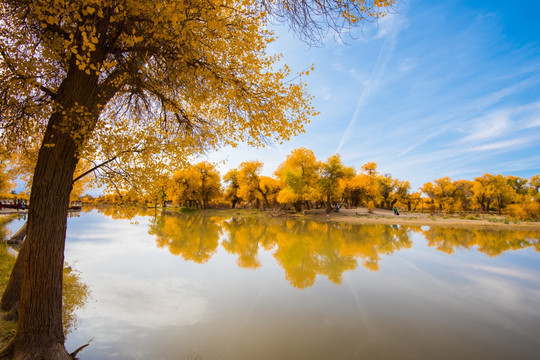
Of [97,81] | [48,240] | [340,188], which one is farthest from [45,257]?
[340,188]

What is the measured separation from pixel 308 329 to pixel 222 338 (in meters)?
1.83

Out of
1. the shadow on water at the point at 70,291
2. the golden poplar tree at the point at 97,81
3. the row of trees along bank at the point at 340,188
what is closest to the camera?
the golden poplar tree at the point at 97,81

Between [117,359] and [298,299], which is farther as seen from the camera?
[298,299]

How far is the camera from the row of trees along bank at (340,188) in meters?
38.8

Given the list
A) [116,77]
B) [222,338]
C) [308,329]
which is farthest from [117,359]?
[116,77]

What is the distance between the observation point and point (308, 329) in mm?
5242

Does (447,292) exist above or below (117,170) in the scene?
below

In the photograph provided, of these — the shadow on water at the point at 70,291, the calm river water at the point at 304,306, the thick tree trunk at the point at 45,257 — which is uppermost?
the thick tree trunk at the point at 45,257

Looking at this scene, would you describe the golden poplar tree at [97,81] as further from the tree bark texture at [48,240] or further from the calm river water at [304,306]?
the calm river water at [304,306]

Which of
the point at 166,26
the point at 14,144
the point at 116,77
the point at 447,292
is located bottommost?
the point at 447,292

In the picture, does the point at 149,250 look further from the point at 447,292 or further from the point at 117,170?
the point at 447,292

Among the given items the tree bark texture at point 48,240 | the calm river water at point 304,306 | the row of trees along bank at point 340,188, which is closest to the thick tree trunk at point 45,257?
the tree bark texture at point 48,240

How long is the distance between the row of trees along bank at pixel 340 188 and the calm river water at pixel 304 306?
22140 mm

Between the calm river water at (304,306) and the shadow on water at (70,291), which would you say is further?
the shadow on water at (70,291)
